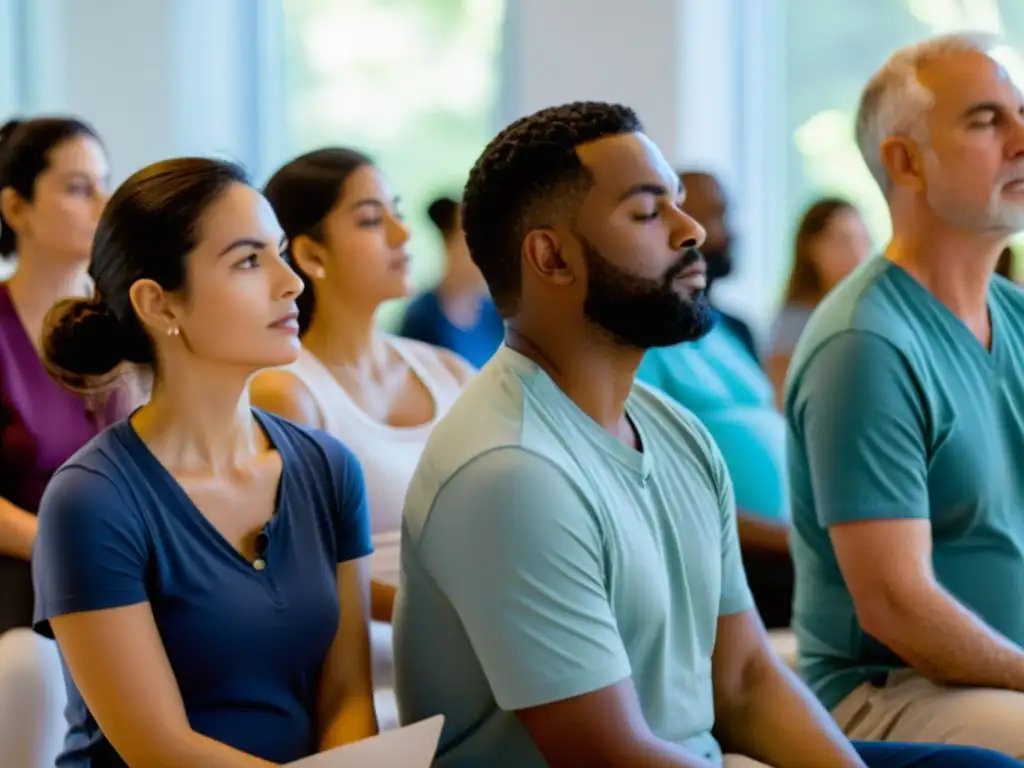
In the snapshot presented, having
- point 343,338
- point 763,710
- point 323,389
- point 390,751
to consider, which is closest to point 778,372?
point 343,338

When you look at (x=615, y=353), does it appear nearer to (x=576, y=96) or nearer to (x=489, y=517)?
(x=489, y=517)

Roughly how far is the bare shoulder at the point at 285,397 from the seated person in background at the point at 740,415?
64 centimetres

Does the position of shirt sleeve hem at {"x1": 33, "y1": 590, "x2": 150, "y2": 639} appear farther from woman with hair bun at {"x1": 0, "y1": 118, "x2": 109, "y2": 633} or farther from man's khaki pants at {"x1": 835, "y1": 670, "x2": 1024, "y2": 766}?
man's khaki pants at {"x1": 835, "y1": 670, "x2": 1024, "y2": 766}

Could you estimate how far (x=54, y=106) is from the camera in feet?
13.4

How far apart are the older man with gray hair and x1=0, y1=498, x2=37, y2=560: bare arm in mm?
1006

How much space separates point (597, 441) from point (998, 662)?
0.57 metres

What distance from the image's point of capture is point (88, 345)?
150 centimetres

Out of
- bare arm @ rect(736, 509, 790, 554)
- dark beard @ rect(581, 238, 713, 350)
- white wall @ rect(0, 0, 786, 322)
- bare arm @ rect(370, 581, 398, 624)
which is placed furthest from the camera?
white wall @ rect(0, 0, 786, 322)

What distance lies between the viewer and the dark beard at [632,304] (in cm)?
140

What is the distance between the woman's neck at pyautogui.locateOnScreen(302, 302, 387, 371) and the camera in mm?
2230

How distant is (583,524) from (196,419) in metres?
0.42

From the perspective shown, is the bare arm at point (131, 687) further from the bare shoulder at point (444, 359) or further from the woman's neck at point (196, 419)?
the bare shoulder at point (444, 359)

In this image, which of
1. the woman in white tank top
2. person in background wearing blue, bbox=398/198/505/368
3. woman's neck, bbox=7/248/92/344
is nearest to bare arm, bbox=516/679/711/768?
the woman in white tank top

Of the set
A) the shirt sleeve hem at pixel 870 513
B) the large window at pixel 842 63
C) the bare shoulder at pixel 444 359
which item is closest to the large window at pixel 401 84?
the large window at pixel 842 63
